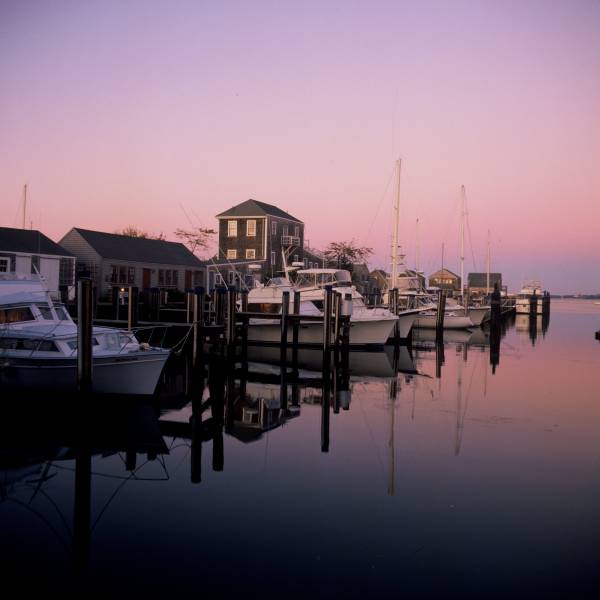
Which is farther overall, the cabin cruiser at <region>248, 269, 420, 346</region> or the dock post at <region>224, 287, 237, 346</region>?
the cabin cruiser at <region>248, 269, 420, 346</region>

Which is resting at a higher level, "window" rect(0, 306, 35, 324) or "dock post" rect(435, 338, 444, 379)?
"window" rect(0, 306, 35, 324)

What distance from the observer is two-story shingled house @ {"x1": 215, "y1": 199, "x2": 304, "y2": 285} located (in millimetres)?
62688

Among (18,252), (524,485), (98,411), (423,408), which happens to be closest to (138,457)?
(98,411)

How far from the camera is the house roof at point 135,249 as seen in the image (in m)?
46.1

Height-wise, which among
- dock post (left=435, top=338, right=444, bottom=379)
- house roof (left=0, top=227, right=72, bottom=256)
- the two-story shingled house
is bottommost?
dock post (left=435, top=338, right=444, bottom=379)

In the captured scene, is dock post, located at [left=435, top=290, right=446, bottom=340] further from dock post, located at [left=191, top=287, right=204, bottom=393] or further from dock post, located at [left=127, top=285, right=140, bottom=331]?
dock post, located at [left=191, top=287, right=204, bottom=393]

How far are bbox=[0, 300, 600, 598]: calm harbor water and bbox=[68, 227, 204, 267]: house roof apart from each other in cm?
3024

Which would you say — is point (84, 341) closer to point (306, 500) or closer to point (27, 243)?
point (306, 500)

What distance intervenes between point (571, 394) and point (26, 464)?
59.1 feet

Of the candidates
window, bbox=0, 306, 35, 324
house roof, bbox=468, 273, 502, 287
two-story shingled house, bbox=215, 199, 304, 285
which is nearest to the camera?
window, bbox=0, 306, 35, 324

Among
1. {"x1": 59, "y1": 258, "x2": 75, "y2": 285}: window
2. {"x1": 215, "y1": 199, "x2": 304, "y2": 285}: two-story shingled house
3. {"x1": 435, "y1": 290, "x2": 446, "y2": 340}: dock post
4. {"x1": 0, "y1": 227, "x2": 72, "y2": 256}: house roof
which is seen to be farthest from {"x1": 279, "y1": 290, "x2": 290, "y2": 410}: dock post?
{"x1": 215, "y1": 199, "x2": 304, "y2": 285}: two-story shingled house

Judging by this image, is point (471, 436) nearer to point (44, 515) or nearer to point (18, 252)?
point (44, 515)

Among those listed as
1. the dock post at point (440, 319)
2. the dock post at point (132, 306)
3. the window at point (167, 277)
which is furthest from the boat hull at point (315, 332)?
the window at point (167, 277)

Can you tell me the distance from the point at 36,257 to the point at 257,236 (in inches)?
1054
